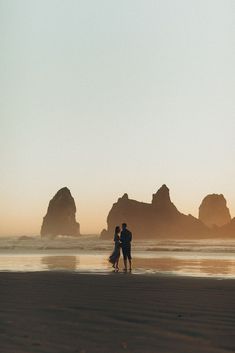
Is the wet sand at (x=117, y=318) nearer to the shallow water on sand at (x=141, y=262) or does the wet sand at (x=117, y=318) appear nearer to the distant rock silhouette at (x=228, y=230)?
the shallow water on sand at (x=141, y=262)

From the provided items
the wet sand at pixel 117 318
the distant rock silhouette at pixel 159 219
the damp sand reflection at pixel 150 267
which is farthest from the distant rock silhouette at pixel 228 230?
the wet sand at pixel 117 318

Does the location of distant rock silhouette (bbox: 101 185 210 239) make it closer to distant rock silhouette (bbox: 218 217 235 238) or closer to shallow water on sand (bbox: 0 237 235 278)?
distant rock silhouette (bbox: 218 217 235 238)

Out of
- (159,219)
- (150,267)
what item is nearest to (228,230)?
(159,219)

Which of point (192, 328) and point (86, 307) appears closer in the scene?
point (192, 328)

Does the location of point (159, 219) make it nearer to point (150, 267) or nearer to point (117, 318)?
point (150, 267)

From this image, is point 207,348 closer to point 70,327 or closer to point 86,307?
point 70,327

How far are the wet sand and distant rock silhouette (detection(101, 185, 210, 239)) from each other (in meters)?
161

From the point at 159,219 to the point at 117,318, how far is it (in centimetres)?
17112

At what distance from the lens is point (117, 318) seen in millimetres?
9312

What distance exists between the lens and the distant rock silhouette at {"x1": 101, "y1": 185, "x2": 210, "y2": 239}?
178375mm

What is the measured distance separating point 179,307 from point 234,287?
5071 millimetres

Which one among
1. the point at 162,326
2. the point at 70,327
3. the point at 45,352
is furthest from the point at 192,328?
the point at 45,352

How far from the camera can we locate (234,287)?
15.3 meters

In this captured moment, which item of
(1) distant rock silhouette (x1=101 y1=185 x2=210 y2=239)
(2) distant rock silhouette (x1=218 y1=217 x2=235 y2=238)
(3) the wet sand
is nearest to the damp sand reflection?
(3) the wet sand
